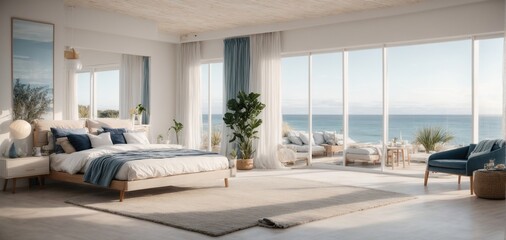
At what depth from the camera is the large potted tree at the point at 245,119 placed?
1041cm

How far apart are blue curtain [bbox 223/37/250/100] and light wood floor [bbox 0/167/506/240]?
4812mm

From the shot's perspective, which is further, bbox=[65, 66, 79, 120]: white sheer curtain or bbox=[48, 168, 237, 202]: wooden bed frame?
bbox=[65, 66, 79, 120]: white sheer curtain

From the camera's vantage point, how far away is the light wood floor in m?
4.79

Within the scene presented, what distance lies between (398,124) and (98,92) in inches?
497

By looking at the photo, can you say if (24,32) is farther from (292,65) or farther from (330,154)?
(292,65)

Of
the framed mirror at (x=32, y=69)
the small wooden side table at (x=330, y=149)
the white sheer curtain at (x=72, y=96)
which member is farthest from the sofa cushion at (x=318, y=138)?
the framed mirror at (x=32, y=69)

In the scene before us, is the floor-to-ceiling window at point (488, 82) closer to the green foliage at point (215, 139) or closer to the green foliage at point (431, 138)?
the green foliage at point (431, 138)

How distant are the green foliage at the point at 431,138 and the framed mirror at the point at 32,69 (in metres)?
7.44

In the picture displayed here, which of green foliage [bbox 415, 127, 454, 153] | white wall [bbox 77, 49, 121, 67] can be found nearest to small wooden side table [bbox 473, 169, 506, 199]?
green foliage [bbox 415, 127, 454, 153]

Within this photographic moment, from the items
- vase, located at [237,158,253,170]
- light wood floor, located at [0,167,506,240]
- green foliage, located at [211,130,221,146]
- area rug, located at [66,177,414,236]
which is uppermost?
green foliage, located at [211,130,221,146]

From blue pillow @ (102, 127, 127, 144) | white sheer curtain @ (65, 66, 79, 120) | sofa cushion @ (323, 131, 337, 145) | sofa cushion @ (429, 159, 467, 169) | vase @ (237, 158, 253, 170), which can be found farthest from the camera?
sofa cushion @ (323, 131, 337, 145)

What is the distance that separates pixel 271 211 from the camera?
232 inches

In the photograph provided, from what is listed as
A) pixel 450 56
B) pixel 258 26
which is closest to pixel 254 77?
pixel 258 26

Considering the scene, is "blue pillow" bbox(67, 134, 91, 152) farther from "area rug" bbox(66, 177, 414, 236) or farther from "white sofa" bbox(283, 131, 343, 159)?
"white sofa" bbox(283, 131, 343, 159)
